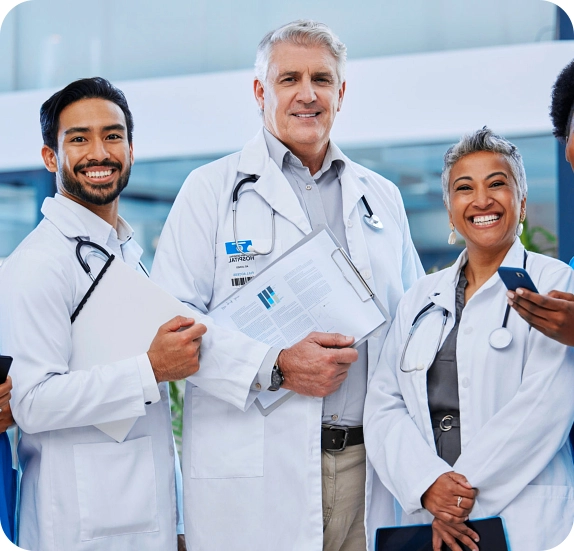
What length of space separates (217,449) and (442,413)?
0.64 metres

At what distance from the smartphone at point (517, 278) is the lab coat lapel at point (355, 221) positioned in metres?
0.50

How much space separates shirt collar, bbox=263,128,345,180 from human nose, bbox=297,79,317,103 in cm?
16

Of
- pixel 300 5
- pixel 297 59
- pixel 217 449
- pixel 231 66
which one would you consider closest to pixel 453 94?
pixel 300 5

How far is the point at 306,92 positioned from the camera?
210 centimetres

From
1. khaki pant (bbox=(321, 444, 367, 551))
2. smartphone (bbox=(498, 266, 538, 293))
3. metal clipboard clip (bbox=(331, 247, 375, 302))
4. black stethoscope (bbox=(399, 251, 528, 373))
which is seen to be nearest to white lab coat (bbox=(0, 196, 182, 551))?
khaki pant (bbox=(321, 444, 367, 551))

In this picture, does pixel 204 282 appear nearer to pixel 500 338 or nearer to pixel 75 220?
pixel 75 220

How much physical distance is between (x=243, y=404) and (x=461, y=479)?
0.60 meters

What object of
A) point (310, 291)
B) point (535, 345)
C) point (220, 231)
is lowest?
point (535, 345)

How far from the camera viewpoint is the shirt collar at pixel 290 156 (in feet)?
7.21

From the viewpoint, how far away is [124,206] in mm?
4453

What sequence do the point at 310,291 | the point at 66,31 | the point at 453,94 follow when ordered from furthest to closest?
1. the point at 66,31
2. the point at 453,94
3. the point at 310,291

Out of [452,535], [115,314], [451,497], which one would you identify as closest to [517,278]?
[451,497]

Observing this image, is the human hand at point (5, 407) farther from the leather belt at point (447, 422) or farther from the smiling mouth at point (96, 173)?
the leather belt at point (447, 422)

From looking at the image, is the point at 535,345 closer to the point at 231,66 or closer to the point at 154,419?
the point at 154,419
